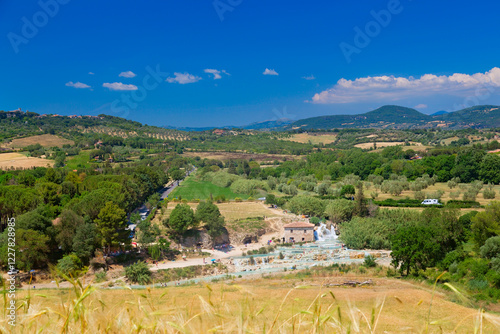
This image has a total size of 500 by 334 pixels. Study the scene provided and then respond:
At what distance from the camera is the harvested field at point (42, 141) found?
300ft

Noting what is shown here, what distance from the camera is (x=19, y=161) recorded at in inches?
2731

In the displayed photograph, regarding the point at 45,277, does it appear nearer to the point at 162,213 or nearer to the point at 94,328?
the point at 162,213

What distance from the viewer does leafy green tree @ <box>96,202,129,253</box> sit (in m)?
28.7

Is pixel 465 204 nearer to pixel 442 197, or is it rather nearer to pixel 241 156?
pixel 442 197

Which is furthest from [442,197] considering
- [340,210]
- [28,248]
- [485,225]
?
[28,248]

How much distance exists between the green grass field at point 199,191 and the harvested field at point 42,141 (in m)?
52.2

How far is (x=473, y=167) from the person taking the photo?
62.3 meters

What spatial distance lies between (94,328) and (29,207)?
34.2m

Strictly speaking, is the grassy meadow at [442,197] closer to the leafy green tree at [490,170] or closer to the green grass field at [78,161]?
the leafy green tree at [490,170]

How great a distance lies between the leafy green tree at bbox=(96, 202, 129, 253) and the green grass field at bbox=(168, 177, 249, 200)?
82.7 ft

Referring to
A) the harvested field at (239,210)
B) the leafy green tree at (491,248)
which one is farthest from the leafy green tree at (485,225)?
the harvested field at (239,210)

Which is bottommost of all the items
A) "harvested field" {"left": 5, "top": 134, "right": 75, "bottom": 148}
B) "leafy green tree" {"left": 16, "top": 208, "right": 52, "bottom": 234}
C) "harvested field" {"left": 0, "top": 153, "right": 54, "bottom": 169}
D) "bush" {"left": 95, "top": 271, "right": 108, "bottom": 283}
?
"bush" {"left": 95, "top": 271, "right": 108, "bottom": 283}

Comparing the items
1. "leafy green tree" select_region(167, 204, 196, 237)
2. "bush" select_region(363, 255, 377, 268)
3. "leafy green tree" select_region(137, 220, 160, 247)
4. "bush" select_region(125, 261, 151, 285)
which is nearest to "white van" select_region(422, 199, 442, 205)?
"bush" select_region(363, 255, 377, 268)

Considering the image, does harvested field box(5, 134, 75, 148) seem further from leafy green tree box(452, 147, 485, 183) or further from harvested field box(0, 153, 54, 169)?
leafy green tree box(452, 147, 485, 183)
